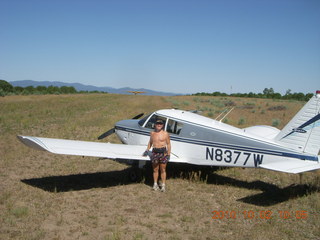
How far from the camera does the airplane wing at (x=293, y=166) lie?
19.0 ft

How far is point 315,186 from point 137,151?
5.18 meters

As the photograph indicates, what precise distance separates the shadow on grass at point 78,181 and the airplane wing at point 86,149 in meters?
0.94

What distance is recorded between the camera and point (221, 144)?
7.43 m

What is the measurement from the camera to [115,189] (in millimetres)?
7656

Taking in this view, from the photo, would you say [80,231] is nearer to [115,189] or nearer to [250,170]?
[115,189]

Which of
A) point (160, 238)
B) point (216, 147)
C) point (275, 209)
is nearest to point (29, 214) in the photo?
point (160, 238)

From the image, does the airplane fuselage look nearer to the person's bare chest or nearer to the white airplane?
the white airplane

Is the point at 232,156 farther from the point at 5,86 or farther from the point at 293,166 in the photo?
the point at 5,86

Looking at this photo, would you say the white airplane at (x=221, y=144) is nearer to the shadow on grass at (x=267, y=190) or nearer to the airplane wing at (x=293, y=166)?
the airplane wing at (x=293, y=166)

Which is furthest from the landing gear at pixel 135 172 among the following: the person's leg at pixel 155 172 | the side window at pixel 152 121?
the side window at pixel 152 121

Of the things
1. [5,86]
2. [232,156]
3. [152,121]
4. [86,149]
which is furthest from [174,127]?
[5,86]
